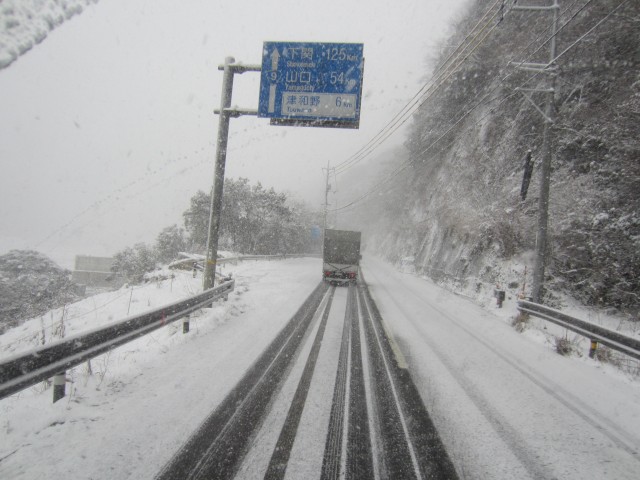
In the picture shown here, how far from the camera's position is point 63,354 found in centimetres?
326

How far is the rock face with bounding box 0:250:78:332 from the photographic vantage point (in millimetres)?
17672

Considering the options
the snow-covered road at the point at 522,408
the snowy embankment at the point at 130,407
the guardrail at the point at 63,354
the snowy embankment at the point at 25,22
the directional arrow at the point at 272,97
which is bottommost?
the snowy embankment at the point at 130,407

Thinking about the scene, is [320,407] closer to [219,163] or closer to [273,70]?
[219,163]

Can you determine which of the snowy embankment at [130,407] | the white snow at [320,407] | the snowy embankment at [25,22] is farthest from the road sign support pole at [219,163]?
the snowy embankment at [25,22]

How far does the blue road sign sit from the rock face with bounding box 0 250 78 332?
16.7 m

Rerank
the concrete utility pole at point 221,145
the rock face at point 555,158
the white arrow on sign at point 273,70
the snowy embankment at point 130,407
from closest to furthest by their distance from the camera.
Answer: the snowy embankment at point 130,407
the white arrow on sign at point 273,70
the concrete utility pole at point 221,145
the rock face at point 555,158

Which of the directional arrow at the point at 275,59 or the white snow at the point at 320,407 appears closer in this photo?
the white snow at the point at 320,407

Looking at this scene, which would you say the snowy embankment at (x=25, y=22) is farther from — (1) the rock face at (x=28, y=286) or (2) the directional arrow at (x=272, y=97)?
(1) the rock face at (x=28, y=286)

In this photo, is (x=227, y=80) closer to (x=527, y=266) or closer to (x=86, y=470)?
(x=86, y=470)

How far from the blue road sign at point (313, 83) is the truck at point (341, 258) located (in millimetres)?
8867

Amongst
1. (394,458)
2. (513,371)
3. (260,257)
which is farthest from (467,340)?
(260,257)

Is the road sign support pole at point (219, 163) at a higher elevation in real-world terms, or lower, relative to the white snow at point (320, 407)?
higher

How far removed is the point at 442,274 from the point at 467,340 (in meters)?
13.3

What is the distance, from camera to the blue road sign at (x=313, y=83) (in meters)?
7.88
